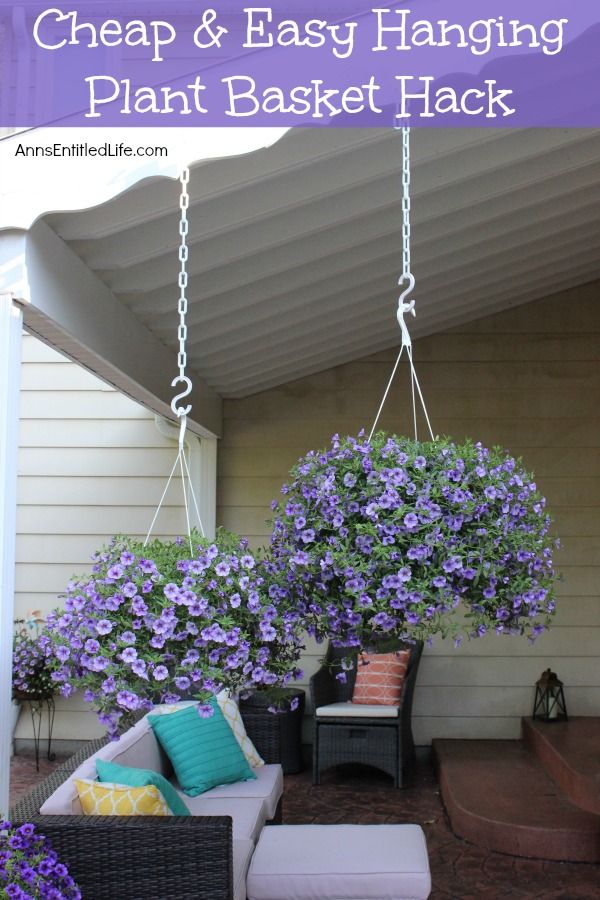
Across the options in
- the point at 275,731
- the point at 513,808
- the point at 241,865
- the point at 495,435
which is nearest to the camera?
the point at 241,865

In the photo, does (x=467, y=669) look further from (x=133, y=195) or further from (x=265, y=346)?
(x=133, y=195)

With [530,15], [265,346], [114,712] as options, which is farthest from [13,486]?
[265,346]

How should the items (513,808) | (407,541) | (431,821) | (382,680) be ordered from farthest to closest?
(382,680) < (431,821) < (513,808) < (407,541)

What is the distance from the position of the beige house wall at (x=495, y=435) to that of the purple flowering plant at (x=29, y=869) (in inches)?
160

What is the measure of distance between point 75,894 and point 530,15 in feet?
8.74

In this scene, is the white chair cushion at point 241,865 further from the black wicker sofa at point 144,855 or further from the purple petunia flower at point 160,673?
the purple petunia flower at point 160,673

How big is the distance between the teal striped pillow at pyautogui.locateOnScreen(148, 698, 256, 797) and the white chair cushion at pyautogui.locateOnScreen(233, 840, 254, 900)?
0.79 meters

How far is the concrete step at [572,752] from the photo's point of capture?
4.65 metres

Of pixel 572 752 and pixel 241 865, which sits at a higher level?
pixel 241 865

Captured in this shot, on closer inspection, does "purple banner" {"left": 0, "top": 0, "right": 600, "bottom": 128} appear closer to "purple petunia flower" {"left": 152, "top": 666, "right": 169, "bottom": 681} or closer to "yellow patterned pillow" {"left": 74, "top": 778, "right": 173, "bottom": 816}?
"purple petunia flower" {"left": 152, "top": 666, "right": 169, "bottom": 681}

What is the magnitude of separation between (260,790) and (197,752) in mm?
319

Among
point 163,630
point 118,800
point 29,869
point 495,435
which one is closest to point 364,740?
point 495,435

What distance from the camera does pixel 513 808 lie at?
4801mm

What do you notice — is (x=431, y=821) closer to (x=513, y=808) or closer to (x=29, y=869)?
(x=513, y=808)
